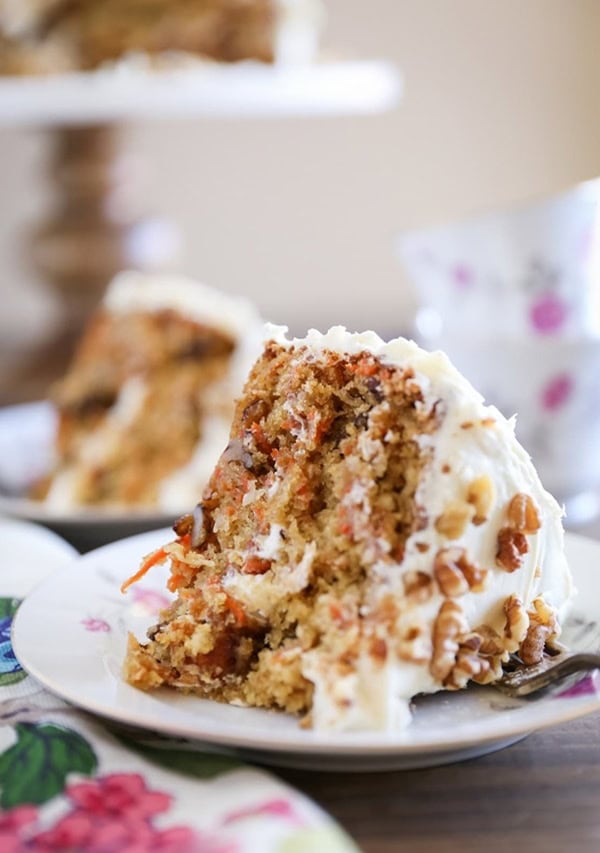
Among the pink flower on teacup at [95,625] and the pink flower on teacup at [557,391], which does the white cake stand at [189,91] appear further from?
the pink flower on teacup at [95,625]

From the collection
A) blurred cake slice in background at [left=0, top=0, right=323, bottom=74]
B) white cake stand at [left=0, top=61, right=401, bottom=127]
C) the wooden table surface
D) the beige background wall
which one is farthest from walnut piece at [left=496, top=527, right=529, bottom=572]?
the beige background wall

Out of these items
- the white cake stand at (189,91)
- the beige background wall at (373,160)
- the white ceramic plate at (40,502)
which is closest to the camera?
the white ceramic plate at (40,502)

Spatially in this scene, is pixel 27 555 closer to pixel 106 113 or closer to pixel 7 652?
pixel 7 652

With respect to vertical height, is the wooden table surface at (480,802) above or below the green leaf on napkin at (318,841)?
below

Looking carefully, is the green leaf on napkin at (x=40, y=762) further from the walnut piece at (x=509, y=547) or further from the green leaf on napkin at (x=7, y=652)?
the walnut piece at (x=509, y=547)

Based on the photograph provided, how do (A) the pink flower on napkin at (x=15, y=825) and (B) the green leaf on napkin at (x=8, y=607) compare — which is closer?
(A) the pink flower on napkin at (x=15, y=825)

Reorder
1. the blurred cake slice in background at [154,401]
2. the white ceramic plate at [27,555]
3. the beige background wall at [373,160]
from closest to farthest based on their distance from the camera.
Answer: the white ceramic plate at [27,555] < the blurred cake slice in background at [154,401] < the beige background wall at [373,160]

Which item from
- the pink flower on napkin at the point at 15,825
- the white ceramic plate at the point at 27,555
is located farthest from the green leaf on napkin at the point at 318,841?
the white ceramic plate at the point at 27,555

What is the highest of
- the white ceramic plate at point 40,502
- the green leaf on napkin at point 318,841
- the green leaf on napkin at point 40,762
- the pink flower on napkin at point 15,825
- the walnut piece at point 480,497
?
the walnut piece at point 480,497
